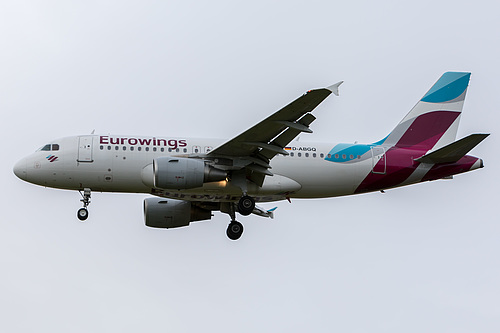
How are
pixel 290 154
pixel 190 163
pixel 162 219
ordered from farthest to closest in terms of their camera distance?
1. pixel 162 219
2. pixel 290 154
3. pixel 190 163

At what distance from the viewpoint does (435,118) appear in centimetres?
3575

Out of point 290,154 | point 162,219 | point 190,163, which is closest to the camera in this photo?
point 190,163

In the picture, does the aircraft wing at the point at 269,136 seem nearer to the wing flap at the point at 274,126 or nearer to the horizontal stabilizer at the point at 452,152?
the wing flap at the point at 274,126

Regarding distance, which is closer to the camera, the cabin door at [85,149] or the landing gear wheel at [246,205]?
the landing gear wheel at [246,205]

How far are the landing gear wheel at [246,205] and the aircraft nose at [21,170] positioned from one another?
8.97 m

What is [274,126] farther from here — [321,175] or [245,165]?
[321,175]

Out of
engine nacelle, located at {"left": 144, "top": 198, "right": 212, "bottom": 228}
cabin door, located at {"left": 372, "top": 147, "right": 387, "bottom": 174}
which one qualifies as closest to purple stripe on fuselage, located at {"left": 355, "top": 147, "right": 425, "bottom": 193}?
cabin door, located at {"left": 372, "top": 147, "right": 387, "bottom": 174}

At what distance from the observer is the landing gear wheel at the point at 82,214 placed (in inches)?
1275

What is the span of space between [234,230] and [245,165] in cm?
404

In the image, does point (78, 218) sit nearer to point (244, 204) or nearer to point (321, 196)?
point (244, 204)

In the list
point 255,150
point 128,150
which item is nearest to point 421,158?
point 255,150

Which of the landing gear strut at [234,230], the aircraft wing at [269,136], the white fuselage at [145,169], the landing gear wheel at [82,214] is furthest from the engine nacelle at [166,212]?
the aircraft wing at [269,136]

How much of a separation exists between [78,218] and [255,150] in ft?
26.0

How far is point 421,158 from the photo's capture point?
110 ft
